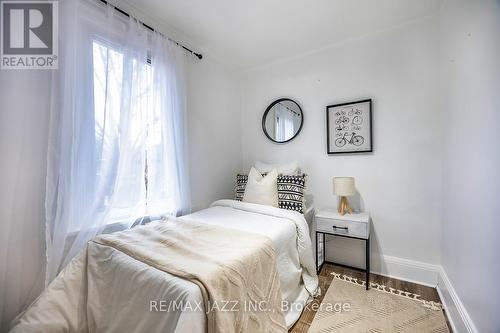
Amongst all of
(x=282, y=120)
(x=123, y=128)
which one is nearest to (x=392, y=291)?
(x=282, y=120)

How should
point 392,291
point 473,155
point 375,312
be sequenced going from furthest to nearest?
point 392,291
point 375,312
point 473,155

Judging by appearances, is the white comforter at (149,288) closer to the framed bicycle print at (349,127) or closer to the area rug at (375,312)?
the area rug at (375,312)

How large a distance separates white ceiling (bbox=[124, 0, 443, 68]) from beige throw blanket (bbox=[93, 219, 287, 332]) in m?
1.92

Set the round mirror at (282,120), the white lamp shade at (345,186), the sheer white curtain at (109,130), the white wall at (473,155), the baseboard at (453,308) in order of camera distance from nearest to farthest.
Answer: the white wall at (473,155) → the baseboard at (453,308) → the sheer white curtain at (109,130) → the white lamp shade at (345,186) → the round mirror at (282,120)

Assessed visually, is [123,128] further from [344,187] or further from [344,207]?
[344,207]

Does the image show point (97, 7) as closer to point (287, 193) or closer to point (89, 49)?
point (89, 49)

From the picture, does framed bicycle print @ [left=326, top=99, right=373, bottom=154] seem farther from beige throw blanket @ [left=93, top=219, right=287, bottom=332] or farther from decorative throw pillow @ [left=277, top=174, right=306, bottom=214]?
beige throw blanket @ [left=93, top=219, right=287, bottom=332]

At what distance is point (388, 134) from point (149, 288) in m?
2.41

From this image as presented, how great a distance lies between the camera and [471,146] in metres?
1.29

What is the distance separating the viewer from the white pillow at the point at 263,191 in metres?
2.19

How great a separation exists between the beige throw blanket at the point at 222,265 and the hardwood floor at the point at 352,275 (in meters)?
0.33

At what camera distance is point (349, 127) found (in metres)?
2.30

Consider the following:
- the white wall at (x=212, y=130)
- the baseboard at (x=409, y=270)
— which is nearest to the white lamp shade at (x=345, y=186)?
the baseboard at (x=409, y=270)

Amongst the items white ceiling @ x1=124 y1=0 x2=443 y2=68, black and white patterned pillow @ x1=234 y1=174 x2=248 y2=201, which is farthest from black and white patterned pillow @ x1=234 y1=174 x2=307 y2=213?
white ceiling @ x1=124 y1=0 x2=443 y2=68
